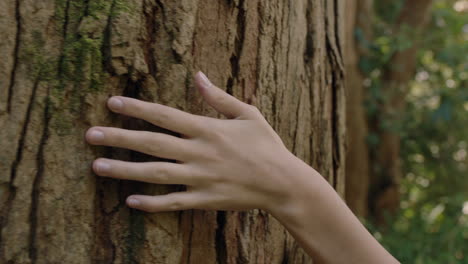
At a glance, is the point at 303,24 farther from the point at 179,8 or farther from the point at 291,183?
the point at 291,183

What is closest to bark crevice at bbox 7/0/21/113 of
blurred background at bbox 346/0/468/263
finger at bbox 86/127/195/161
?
finger at bbox 86/127/195/161

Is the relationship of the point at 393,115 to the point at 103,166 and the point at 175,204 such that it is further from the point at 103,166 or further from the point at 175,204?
the point at 103,166

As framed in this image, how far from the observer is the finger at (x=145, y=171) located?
1.12 meters

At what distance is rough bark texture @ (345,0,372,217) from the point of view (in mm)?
4719

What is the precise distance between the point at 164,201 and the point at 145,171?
10 cm

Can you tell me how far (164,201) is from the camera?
1161 millimetres

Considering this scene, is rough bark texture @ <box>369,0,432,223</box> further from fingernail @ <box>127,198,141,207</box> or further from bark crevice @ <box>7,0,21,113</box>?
bark crevice @ <box>7,0,21,113</box>

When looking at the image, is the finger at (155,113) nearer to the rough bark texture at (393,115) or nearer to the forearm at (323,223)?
the forearm at (323,223)

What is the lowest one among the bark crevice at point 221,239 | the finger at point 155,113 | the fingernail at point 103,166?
the bark crevice at point 221,239

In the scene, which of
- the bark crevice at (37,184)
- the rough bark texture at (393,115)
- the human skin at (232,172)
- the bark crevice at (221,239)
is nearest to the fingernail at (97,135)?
the human skin at (232,172)

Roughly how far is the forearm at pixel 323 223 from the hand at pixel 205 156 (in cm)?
4

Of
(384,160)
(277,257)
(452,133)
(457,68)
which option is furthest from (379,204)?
(277,257)

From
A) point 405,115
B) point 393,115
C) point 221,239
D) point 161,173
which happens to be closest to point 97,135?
point 161,173

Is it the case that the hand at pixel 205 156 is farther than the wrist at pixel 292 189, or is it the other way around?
the wrist at pixel 292 189
